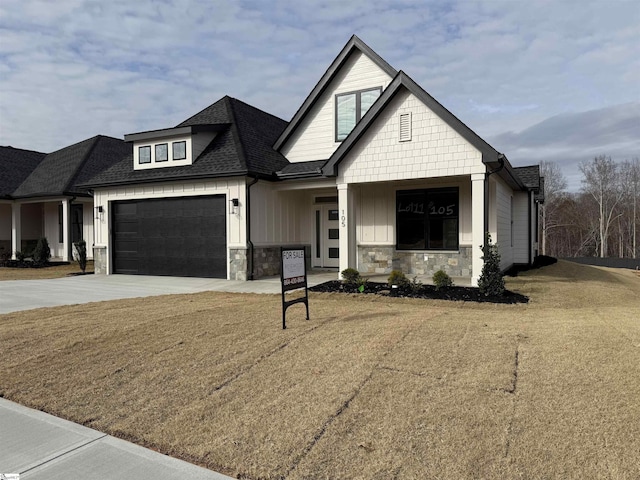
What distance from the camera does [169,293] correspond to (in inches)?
431

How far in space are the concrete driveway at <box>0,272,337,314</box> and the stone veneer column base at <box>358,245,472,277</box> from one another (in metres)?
1.23

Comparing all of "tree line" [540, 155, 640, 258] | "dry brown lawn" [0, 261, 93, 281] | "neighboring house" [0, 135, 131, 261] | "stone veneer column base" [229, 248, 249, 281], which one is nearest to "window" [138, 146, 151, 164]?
"stone veneer column base" [229, 248, 249, 281]

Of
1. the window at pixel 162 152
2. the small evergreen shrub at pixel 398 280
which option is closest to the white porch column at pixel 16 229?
the window at pixel 162 152

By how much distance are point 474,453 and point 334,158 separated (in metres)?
9.84

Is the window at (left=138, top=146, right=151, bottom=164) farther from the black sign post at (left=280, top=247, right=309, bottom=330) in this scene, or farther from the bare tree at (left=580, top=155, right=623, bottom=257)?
the bare tree at (left=580, top=155, right=623, bottom=257)

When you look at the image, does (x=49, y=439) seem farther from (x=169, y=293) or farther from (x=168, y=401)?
(x=169, y=293)

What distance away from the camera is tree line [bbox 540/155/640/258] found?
39375 mm

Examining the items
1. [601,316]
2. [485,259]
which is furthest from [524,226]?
[601,316]

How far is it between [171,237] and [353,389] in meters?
12.0

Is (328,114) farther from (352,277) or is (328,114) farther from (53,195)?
(53,195)

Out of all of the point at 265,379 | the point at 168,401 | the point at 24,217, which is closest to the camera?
the point at 168,401

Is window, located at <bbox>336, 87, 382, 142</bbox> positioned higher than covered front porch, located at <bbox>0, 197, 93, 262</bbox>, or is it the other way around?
window, located at <bbox>336, 87, 382, 142</bbox>

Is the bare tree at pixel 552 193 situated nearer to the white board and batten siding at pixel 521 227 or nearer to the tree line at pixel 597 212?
the tree line at pixel 597 212

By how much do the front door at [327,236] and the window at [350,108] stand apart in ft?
8.47
